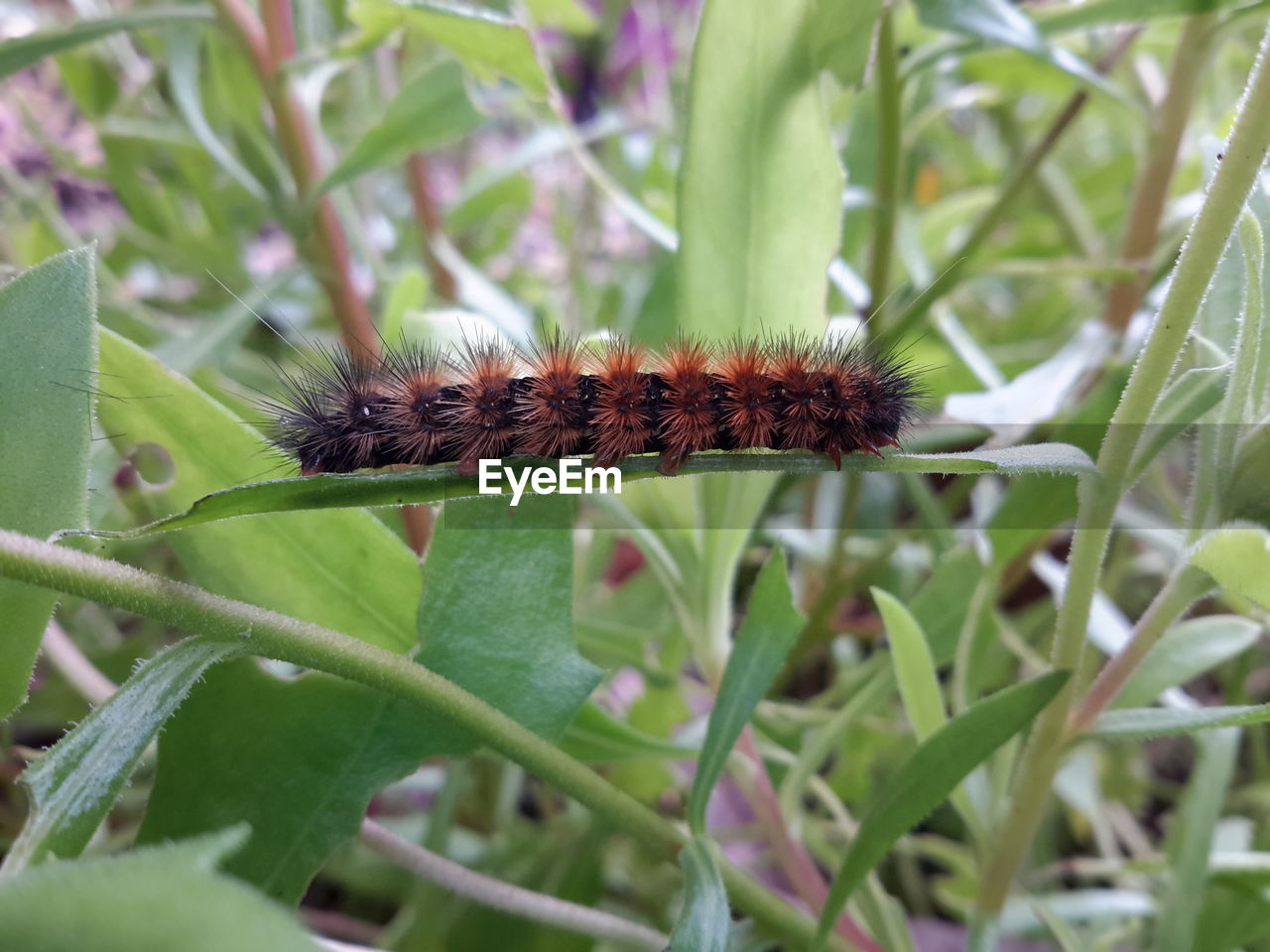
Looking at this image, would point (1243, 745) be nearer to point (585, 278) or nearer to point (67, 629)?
point (585, 278)

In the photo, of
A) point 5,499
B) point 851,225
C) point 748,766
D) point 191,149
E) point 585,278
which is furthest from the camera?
point 585,278

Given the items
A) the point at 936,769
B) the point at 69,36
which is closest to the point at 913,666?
the point at 936,769

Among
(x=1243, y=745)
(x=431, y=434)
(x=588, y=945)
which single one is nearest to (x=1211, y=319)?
(x=431, y=434)

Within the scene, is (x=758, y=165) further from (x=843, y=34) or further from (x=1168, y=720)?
(x=1168, y=720)

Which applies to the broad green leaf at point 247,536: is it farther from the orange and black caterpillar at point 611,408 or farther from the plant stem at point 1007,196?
the plant stem at point 1007,196

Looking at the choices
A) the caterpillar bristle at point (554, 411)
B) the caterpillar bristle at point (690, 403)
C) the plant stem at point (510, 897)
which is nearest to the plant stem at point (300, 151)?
the caterpillar bristle at point (554, 411)

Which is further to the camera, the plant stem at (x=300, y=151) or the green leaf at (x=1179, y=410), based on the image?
the plant stem at (x=300, y=151)

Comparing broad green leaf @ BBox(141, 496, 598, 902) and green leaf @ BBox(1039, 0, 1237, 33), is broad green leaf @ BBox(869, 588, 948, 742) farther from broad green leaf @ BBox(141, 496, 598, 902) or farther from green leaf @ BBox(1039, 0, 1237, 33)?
green leaf @ BBox(1039, 0, 1237, 33)
